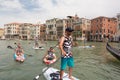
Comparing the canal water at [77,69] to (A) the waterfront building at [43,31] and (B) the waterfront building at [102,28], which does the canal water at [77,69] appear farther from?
(A) the waterfront building at [43,31]

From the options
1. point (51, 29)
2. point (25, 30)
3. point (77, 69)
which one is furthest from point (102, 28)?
point (77, 69)

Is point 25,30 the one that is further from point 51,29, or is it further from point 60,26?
point 60,26

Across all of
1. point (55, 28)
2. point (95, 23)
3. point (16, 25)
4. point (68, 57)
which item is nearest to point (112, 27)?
point (95, 23)

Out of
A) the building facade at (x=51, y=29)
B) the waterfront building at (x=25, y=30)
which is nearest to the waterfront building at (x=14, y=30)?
the waterfront building at (x=25, y=30)

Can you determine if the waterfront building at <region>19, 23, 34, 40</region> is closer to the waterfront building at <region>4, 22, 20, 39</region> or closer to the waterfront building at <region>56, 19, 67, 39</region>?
the waterfront building at <region>4, 22, 20, 39</region>

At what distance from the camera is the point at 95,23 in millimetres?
73750

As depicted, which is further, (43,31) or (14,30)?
(14,30)

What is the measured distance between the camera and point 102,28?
7031 cm

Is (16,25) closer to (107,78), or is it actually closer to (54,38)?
(54,38)

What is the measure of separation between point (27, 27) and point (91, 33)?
48067 millimetres

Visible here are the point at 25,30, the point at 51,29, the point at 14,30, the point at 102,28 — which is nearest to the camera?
the point at 102,28

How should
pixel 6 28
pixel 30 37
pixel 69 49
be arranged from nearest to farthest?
pixel 69 49
pixel 30 37
pixel 6 28

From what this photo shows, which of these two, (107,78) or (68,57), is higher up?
(68,57)

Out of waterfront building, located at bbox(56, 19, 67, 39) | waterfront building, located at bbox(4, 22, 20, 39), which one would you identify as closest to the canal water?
waterfront building, located at bbox(56, 19, 67, 39)
